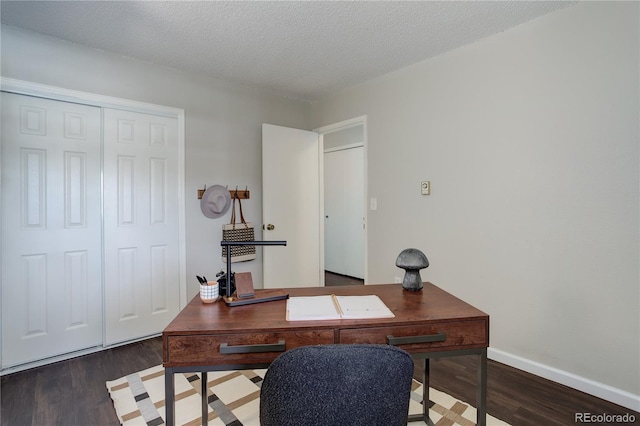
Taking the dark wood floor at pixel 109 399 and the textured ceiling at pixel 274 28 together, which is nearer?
the dark wood floor at pixel 109 399

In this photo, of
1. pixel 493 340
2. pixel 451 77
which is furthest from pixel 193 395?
pixel 451 77

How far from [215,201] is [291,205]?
0.85m

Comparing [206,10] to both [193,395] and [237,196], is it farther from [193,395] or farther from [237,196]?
[193,395]

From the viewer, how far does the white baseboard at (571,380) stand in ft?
6.04

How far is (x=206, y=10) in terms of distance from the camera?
2.04 m

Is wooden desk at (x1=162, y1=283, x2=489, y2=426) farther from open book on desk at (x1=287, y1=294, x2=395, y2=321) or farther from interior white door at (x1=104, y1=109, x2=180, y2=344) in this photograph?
interior white door at (x1=104, y1=109, x2=180, y2=344)

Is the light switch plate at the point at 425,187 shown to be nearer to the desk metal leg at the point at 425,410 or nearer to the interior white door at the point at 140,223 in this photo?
the desk metal leg at the point at 425,410

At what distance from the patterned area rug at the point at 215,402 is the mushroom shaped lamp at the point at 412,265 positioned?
2.52 ft

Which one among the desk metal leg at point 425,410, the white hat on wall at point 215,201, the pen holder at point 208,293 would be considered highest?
the white hat on wall at point 215,201

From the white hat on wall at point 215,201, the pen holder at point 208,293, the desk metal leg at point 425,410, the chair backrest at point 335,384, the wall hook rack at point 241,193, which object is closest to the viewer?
the chair backrest at point 335,384

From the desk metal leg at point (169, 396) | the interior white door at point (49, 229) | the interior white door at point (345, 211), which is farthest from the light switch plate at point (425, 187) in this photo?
the interior white door at point (49, 229)

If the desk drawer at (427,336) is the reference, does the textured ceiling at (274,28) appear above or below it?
above

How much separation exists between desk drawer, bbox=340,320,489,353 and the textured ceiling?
1.84 meters

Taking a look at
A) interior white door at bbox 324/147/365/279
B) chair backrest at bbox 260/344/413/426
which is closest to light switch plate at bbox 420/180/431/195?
interior white door at bbox 324/147/365/279
